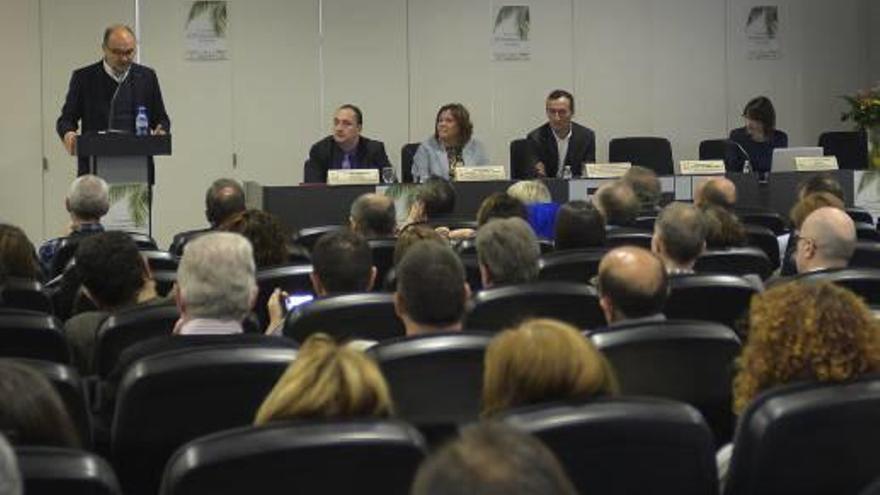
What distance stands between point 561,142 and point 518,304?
19.7ft

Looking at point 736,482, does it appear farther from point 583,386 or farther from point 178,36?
point 178,36

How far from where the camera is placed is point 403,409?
2939mm

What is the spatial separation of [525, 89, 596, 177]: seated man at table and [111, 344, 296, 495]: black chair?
22.5 feet

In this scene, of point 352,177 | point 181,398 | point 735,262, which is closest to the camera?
A: point 181,398

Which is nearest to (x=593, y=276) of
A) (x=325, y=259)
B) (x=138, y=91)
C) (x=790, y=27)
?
(x=325, y=259)

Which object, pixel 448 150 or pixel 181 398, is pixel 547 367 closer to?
pixel 181 398

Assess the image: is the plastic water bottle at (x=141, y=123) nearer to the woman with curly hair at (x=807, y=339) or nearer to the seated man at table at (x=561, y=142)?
the seated man at table at (x=561, y=142)

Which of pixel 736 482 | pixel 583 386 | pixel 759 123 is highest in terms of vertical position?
pixel 759 123

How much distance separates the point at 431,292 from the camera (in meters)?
3.48

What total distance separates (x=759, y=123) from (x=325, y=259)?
6.80 m

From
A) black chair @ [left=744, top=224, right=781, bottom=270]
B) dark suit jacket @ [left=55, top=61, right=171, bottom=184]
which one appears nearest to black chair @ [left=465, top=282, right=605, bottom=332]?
black chair @ [left=744, top=224, right=781, bottom=270]

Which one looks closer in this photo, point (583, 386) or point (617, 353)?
point (583, 386)

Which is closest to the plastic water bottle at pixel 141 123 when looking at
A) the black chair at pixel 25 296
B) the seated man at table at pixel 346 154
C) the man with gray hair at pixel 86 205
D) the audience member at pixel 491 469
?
the seated man at table at pixel 346 154

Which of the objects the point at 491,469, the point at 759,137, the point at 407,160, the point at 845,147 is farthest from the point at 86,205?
the point at 845,147
